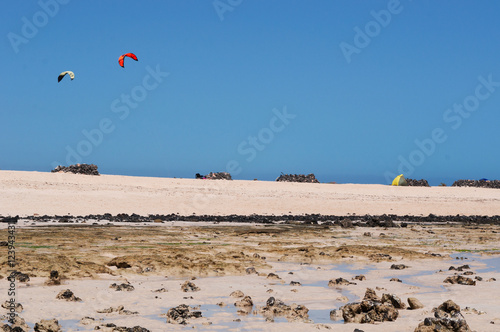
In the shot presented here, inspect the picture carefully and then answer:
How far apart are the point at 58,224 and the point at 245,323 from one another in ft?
57.2

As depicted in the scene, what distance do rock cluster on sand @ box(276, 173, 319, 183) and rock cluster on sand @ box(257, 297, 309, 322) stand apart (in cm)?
6097

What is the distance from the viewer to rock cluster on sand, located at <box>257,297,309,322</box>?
8188 mm

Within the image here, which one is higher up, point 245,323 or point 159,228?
point 159,228

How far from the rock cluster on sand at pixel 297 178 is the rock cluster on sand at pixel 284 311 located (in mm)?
60972

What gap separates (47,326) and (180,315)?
5.49 feet

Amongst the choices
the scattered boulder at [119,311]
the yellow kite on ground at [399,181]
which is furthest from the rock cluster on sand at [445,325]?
the yellow kite on ground at [399,181]

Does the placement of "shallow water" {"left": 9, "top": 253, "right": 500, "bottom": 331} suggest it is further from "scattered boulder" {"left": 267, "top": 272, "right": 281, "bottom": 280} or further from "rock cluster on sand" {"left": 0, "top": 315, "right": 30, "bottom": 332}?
"scattered boulder" {"left": 267, "top": 272, "right": 281, "bottom": 280}

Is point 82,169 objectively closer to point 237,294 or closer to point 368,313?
point 237,294

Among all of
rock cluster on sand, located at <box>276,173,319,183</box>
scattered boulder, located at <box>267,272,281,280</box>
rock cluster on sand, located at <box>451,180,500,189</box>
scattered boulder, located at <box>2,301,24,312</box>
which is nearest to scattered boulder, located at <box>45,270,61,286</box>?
scattered boulder, located at <box>2,301,24,312</box>

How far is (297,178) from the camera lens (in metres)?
69.8

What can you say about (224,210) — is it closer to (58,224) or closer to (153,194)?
(153,194)

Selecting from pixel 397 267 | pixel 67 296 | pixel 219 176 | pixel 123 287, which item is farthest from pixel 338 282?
pixel 219 176

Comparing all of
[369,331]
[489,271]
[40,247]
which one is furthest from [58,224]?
[369,331]

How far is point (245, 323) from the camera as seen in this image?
7918 millimetres
